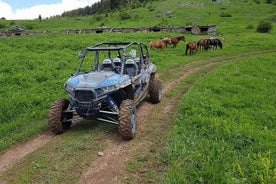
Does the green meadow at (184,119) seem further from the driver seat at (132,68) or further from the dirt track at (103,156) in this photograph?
the driver seat at (132,68)

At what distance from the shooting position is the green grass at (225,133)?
715 centimetres

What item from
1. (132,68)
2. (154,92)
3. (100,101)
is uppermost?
(132,68)

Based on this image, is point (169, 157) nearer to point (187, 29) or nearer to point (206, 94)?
point (206, 94)

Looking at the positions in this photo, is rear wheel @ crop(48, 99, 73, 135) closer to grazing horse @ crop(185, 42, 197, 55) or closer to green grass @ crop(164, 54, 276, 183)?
green grass @ crop(164, 54, 276, 183)

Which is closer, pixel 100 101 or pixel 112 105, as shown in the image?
pixel 100 101

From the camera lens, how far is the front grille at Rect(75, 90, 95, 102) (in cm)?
938

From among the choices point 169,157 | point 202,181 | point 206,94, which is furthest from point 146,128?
point 206,94

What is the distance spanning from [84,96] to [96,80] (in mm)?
645

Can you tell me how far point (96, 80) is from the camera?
9.75 m

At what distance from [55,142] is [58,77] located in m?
8.41

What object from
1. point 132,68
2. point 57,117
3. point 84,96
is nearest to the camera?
point 84,96

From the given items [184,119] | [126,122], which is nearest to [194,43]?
[184,119]

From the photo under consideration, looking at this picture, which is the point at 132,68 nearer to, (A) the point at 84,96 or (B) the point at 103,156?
(A) the point at 84,96

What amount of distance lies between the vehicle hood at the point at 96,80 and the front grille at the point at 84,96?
0.18 metres
